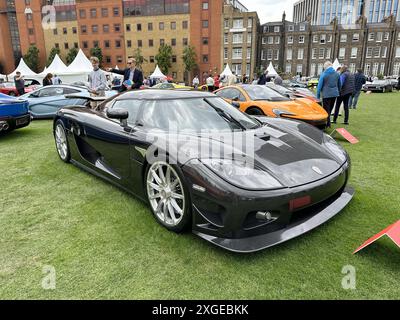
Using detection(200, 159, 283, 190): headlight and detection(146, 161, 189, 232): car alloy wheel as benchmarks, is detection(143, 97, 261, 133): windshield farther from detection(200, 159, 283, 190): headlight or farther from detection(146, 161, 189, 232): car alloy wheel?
detection(200, 159, 283, 190): headlight

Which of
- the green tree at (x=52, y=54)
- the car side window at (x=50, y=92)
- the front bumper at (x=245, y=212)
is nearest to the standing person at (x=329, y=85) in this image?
the front bumper at (x=245, y=212)

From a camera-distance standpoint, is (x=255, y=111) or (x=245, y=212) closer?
(x=245, y=212)

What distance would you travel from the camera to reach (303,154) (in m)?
2.74

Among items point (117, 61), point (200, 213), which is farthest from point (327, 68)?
point (117, 61)

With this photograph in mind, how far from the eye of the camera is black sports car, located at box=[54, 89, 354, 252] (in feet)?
7.14

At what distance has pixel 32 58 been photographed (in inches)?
2256

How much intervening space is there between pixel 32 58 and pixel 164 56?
26.4 meters

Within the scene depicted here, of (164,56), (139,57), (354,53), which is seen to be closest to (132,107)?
(164,56)

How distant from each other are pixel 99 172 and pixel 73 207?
58 centimetres

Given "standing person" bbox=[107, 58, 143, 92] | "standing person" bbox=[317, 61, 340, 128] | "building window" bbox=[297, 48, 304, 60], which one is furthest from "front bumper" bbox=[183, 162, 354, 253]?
"building window" bbox=[297, 48, 304, 60]

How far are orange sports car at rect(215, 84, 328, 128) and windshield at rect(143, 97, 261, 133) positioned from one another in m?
2.75

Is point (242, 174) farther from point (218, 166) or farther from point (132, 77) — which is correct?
point (132, 77)

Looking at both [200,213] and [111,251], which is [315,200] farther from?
[111,251]

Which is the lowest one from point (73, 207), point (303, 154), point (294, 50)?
point (73, 207)
